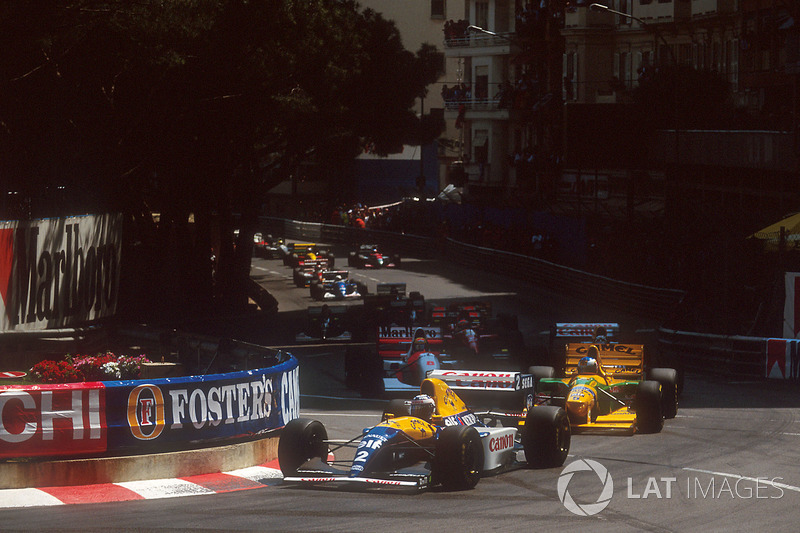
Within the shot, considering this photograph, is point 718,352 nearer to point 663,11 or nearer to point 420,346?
point 420,346

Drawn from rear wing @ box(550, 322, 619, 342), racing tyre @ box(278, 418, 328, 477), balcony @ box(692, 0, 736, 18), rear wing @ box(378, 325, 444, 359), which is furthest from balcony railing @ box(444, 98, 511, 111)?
racing tyre @ box(278, 418, 328, 477)

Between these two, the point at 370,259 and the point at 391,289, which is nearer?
the point at 391,289

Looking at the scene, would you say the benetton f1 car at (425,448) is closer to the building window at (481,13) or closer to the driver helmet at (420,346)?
the driver helmet at (420,346)

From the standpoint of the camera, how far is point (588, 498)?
13.7 m

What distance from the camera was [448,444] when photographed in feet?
46.4

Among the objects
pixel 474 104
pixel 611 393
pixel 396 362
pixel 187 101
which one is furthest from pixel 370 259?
pixel 611 393

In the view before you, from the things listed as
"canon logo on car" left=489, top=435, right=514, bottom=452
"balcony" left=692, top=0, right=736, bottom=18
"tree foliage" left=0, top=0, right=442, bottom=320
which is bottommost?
"canon logo on car" left=489, top=435, right=514, bottom=452

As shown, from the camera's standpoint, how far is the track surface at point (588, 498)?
12234mm

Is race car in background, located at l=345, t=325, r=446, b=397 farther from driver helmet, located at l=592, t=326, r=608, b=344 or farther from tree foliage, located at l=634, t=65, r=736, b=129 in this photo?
tree foliage, located at l=634, t=65, r=736, b=129

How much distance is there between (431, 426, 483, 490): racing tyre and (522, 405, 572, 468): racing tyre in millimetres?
1578

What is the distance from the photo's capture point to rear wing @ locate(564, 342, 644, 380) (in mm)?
21688

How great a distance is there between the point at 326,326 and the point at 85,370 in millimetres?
17999

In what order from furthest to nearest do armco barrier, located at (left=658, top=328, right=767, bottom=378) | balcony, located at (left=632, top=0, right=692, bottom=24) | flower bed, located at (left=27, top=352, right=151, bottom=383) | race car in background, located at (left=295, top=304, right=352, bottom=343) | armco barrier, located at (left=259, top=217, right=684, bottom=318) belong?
balcony, located at (left=632, top=0, right=692, bottom=24), armco barrier, located at (left=259, top=217, right=684, bottom=318), race car in background, located at (left=295, top=304, right=352, bottom=343), armco barrier, located at (left=658, top=328, right=767, bottom=378), flower bed, located at (left=27, top=352, right=151, bottom=383)

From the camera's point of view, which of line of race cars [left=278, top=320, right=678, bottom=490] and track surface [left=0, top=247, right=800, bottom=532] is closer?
track surface [left=0, top=247, right=800, bottom=532]
